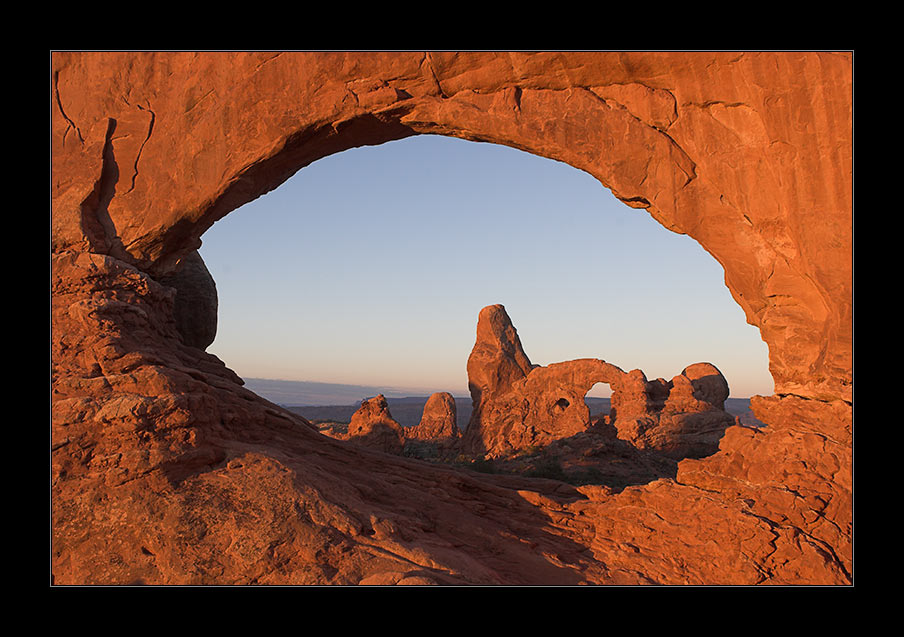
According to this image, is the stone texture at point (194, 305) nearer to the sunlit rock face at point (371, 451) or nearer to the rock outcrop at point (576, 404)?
the sunlit rock face at point (371, 451)

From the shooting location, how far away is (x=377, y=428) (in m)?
18.6

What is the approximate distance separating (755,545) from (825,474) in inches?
46.0

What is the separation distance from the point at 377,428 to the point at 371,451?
10305 mm

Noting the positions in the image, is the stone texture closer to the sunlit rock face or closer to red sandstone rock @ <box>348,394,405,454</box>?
the sunlit rock face

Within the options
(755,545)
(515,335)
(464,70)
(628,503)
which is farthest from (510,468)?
(515,335)

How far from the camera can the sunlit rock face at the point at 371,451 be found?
5.35 metres

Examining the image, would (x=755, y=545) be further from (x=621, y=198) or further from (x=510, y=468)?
(x=510, y=468)

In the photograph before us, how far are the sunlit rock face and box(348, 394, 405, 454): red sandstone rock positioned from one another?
990 centimetres

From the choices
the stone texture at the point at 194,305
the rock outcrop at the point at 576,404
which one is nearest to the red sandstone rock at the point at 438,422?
the rock outcrop at the point at 576,404

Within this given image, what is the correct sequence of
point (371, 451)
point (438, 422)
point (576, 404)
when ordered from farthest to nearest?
point (438, 422), point (576, 404), point (371, 451)

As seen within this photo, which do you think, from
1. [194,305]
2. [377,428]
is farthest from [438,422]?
[194,305]

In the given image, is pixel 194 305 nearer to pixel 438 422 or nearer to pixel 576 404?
pixel 576 404

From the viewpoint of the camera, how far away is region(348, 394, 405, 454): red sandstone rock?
59.2 feet

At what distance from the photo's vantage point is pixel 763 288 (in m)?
6.74
